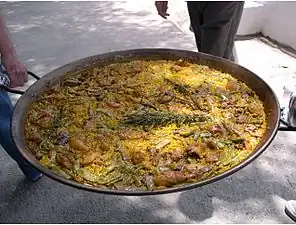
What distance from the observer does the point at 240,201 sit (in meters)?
2.43

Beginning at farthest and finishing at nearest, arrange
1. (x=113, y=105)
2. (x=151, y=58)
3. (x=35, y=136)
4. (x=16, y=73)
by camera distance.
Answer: (x=151, y=58), (x=16, y=73), (x=113, y=105), (x=35, y=136)

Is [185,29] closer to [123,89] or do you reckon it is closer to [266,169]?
[266,169]

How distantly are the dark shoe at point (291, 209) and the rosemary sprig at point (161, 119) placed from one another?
1.05 m

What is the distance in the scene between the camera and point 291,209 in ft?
7.59

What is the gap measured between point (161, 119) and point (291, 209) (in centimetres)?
119

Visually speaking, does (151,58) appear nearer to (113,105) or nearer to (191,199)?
(113,105)

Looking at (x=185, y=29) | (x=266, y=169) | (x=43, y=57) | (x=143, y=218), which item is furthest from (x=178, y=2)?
(x=143, y=218)

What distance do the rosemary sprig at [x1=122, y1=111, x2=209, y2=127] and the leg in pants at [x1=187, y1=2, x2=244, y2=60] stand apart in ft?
3.94

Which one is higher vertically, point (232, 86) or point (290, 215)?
point (232, 86)

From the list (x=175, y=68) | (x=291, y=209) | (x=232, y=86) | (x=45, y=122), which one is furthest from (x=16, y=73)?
(x=291, y=209)

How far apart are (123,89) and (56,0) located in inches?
241

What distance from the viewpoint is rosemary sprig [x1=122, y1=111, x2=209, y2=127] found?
164 centimetres

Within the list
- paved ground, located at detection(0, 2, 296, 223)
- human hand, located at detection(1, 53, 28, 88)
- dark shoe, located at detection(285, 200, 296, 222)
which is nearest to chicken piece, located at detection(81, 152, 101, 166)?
human hand, located at detection(1, 53, 28, 88)

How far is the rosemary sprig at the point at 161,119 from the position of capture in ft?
5.37
